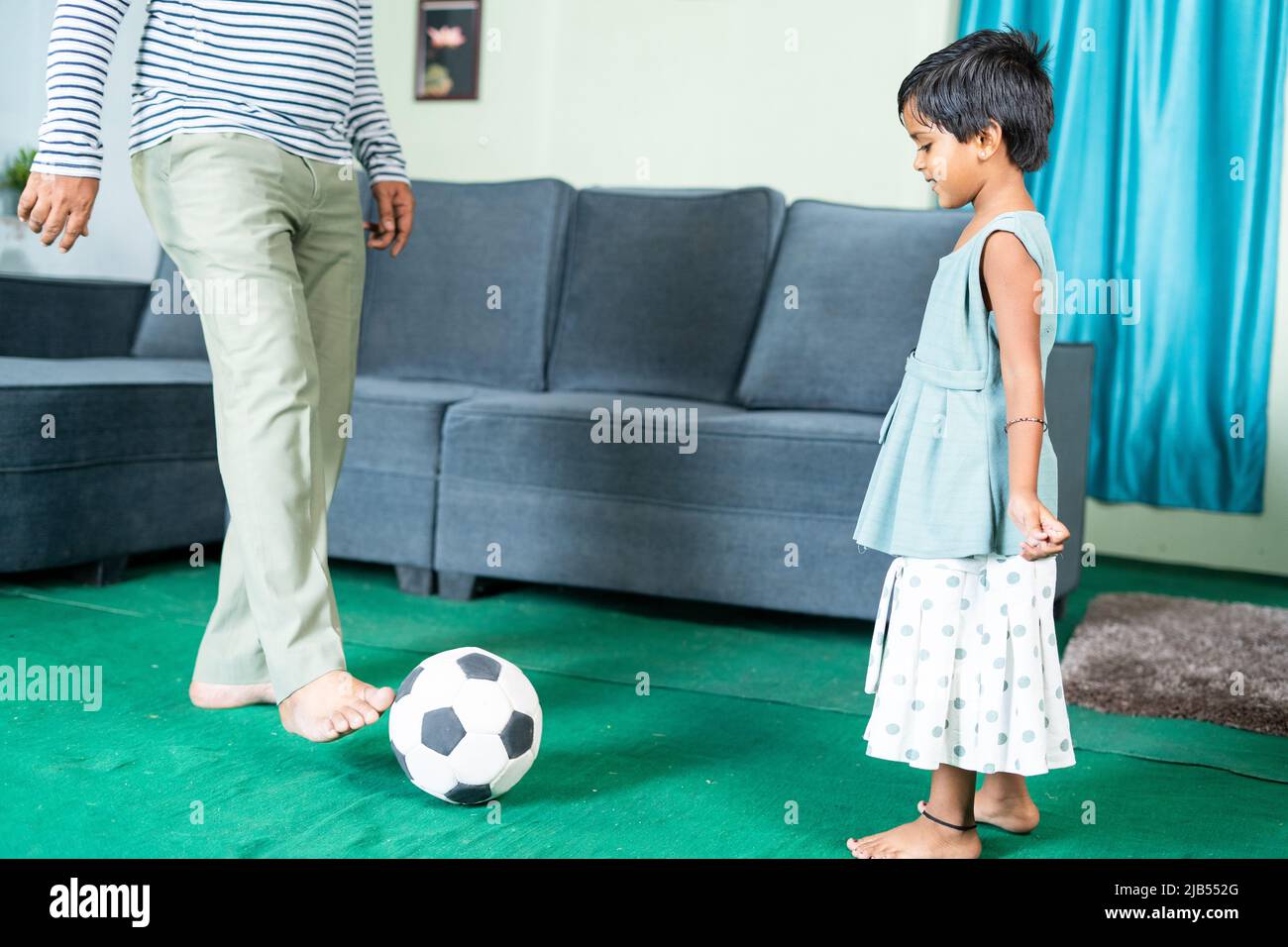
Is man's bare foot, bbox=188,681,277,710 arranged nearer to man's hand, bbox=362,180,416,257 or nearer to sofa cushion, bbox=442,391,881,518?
man's hand, bbox=362,180,416,257

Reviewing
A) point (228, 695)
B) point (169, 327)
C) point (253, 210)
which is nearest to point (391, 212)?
Answer: point (253, 210)

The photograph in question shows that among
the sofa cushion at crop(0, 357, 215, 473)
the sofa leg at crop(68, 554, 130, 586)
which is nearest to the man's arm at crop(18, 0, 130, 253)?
the sofa cushion at crop(0, 357, 215, 473)

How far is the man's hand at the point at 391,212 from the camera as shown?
6.07 ft

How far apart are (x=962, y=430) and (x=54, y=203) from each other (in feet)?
3.51

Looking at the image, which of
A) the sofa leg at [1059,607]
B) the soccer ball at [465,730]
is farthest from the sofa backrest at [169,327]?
the sofa leg at [1059,607]

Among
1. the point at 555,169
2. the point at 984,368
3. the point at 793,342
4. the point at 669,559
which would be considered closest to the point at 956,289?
the point at 984,368

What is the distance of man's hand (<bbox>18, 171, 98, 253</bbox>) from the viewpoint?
140 cm

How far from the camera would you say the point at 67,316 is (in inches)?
115

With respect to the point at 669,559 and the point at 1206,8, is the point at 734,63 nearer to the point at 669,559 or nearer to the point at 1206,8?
the point at 1206,8

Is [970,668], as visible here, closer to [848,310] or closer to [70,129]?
[70,129]

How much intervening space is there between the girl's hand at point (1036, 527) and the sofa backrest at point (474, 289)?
5.88 ft

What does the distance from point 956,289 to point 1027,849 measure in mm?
604

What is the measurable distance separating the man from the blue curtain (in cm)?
225

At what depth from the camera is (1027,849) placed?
50.6 inches
